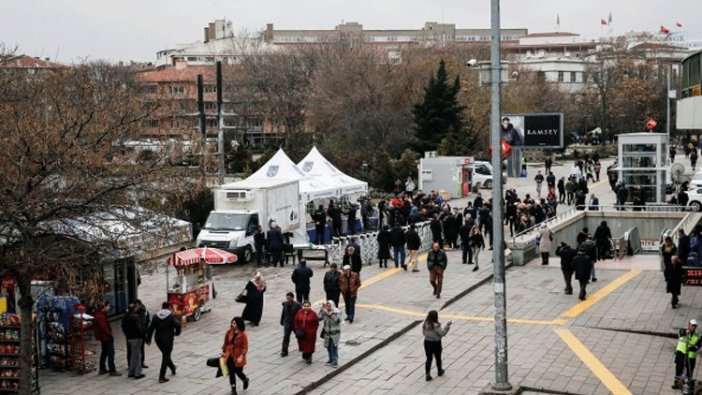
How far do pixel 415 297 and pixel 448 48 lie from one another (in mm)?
80429

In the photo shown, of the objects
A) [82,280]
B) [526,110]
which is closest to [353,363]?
[82,280]

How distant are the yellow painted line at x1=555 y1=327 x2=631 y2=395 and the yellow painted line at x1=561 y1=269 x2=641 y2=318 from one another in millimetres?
1659

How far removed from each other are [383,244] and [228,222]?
5.23 meters

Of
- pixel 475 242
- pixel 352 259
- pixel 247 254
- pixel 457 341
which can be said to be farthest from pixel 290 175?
pixel 457 341

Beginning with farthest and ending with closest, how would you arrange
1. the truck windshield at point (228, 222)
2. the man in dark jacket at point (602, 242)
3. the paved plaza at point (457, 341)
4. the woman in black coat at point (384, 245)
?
the truck windshield at point (228, 222)
the man in dark jacket at point (602, 242)
the woman in black coat at point (384, 245)
the paved plaza at point (457, 341)

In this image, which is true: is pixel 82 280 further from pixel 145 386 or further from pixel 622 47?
pixel 622 47

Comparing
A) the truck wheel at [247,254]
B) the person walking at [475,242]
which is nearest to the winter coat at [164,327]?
the person walking at [475,242]

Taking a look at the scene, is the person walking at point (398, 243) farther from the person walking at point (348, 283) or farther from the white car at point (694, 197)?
the white car at point (694, 197)

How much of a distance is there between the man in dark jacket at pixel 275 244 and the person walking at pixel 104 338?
1170 centimetres

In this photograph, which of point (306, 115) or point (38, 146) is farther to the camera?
point (306, 115)

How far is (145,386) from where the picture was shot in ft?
54.2

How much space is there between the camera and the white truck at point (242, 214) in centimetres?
2989

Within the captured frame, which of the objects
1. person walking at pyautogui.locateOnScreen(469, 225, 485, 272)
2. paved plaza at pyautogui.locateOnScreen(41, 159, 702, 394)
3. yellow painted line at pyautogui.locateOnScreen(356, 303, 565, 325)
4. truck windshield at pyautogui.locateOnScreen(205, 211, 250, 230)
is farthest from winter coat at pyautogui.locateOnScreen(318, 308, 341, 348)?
truck windshield at pyautogui.locateOnScreen(205, 211, 250, 230)

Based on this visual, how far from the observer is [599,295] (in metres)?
24.1
